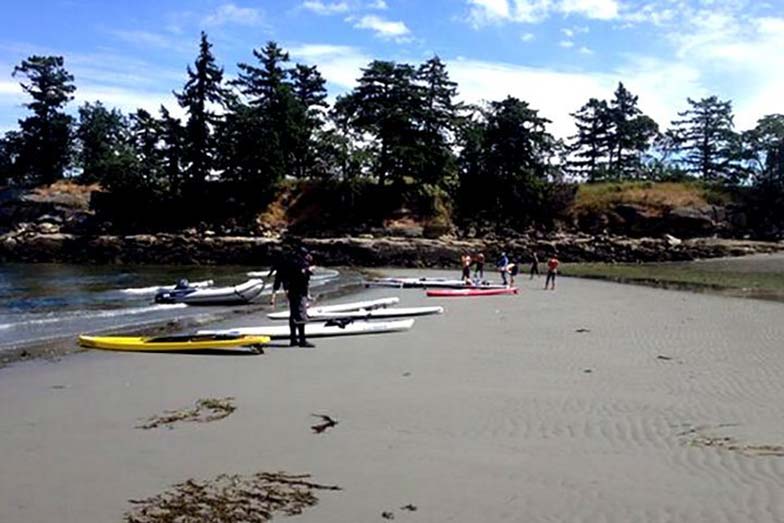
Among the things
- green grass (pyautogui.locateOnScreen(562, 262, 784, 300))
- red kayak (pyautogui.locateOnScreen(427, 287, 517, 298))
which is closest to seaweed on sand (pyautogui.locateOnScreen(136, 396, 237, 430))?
red kayak (pyautogui.locateOnScreen(427, 287, 517, 298))

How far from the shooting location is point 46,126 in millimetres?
65312

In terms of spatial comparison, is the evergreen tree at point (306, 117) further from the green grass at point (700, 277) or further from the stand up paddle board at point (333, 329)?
the stand up paddle board at point (333, 329)

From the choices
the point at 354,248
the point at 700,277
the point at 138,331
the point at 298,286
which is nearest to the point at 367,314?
the point at 298,286

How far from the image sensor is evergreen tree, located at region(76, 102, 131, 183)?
57016 mm

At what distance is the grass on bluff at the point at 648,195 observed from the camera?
55.9 metres

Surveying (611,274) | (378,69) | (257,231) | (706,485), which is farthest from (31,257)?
(706,485)

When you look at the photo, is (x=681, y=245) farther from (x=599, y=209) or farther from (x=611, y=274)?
(x=611, y=274)

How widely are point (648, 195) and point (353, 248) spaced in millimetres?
24745

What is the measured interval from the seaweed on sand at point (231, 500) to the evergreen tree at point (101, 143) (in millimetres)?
55031

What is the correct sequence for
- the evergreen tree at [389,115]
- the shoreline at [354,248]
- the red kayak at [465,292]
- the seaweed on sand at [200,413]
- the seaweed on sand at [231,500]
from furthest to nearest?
the evergreen tree at [389,115]
the shoreline at [354,248]
the red kayak at [465,292]
the seaweed on sand at [200,413]
the seaweed on sand at [231,500]

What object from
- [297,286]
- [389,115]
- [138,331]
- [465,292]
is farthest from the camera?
[389,115]

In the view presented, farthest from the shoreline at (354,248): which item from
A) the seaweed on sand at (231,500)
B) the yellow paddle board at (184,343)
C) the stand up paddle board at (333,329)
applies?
the seaweed on sand at (231,500)

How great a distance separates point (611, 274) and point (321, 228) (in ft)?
86.8

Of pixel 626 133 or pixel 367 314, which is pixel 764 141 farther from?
pixel 367 314
